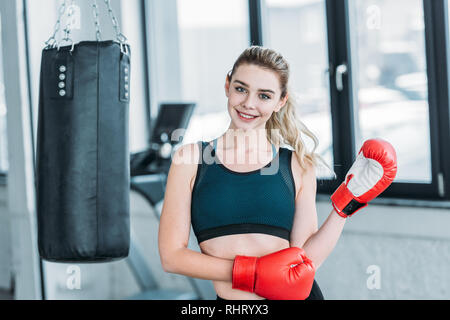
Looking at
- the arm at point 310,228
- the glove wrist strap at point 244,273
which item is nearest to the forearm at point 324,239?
the arm at point 310,228

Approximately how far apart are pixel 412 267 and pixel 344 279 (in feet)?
1.23

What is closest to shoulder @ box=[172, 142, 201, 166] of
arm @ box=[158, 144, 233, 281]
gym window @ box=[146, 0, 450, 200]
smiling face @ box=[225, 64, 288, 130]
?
arm @ box=[158, 144, 233, 281]

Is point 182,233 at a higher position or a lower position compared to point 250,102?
lower

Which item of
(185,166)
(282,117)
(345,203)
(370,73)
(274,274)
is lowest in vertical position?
(274,274)

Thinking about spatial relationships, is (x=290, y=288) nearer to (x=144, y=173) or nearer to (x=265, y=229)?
(x=265, y=229)

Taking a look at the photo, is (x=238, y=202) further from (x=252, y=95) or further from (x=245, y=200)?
(x=252, y=95)

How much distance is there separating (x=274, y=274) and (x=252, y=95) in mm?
485

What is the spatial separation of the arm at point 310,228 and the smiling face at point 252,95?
205 mm

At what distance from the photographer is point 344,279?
9.55 feet

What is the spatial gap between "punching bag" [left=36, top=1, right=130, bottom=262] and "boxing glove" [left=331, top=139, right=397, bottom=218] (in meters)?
0.69

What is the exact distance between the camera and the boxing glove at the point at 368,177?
1.56 metres

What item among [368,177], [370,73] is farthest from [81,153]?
[370,73]

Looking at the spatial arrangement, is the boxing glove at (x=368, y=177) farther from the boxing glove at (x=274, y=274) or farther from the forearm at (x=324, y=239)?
the boxing glove at (x=274, y=274)

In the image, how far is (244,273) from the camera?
145 centimetres
